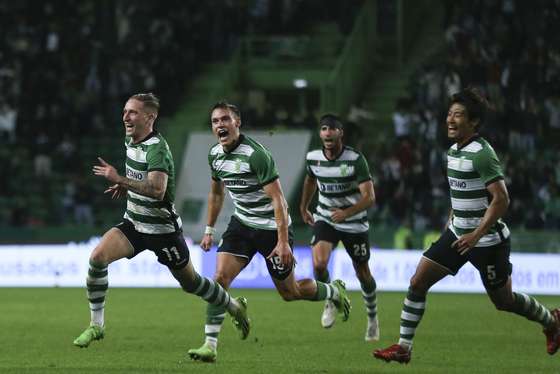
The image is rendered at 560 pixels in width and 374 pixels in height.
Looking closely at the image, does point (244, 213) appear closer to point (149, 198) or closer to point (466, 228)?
point (149, 198)

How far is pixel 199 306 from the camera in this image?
63.6ft

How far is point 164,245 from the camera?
1156 centimetres

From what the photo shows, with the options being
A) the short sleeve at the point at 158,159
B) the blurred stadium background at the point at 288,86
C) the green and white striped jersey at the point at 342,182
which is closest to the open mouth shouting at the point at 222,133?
the short sleeve at the point at 158,159

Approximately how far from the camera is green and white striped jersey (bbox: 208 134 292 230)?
1151 centimetres

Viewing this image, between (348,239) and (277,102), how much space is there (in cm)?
1853

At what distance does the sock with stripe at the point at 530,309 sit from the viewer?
11.5 metres

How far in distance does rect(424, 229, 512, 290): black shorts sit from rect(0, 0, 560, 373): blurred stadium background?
7.20 metres

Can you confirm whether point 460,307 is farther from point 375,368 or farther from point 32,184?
point 32,184

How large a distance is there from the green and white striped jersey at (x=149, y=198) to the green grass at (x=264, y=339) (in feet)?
4.15

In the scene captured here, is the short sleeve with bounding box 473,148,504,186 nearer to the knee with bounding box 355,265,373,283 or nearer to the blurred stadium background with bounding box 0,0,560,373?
the knee with bounding box 355,265,373,283

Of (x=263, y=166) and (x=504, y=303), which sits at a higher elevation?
(x=263, y=166)

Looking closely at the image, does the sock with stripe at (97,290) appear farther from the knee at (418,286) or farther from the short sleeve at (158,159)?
the knee at (418,286)

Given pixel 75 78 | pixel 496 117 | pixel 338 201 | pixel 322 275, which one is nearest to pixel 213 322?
pixel 322 275

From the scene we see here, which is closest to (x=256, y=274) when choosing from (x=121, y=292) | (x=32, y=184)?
(x=121, y=292)
